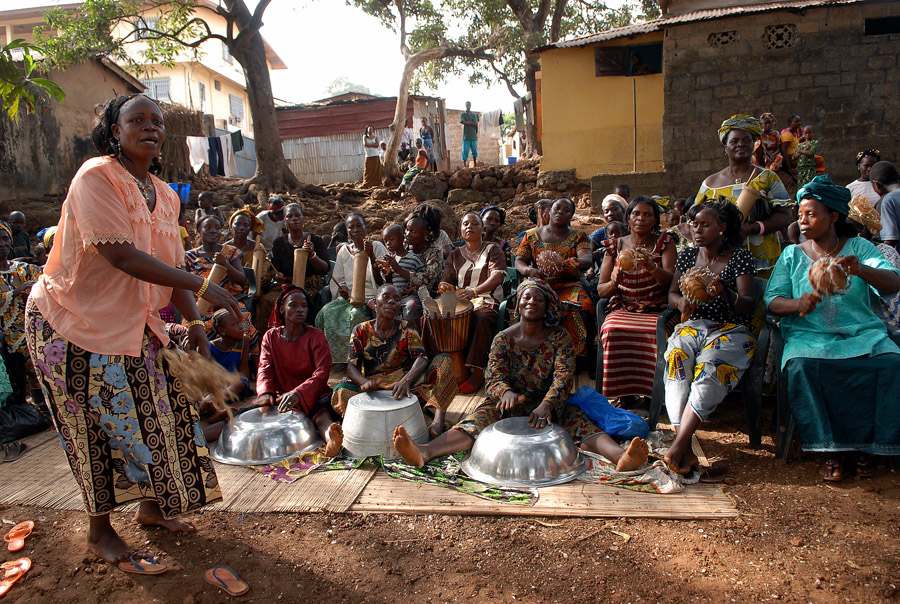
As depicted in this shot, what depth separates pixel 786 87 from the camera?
10.0 metres

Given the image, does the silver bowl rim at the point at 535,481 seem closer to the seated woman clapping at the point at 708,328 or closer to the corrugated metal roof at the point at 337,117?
the seated woman clapping at the point at 708,328

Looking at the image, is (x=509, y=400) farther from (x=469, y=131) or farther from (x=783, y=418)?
(x=469, y=131)

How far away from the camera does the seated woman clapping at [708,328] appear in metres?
3.48

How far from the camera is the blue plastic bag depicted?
369cm

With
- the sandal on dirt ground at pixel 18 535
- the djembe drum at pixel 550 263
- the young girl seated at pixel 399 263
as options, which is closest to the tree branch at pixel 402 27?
the young girl seated at pixel 399 263

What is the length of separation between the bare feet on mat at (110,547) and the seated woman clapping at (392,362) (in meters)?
1.66

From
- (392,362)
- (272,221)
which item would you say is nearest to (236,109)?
(272,221)

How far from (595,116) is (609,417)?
10.5 meters

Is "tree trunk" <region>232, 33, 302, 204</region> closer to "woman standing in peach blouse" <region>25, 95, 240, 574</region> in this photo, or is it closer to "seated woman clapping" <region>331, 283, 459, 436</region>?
"seated woman clapping" <region>331, 283, 459, 436</region>

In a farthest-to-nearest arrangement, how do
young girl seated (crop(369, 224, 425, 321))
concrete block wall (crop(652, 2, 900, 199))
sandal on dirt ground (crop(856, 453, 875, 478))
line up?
concrete block wall (crop(652, 2, 900, 199)) → young girl seated (crop(369, 224, 425, 321)) → sandal on dirt ground (crop(856, 453, 875, 478))

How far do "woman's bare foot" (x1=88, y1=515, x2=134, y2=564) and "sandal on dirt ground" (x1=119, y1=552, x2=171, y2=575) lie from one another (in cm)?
4

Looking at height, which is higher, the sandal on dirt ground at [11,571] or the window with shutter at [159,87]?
the window with shutter at [159,87]

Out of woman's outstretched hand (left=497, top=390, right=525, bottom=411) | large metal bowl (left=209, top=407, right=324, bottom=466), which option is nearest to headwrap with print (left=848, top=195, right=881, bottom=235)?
woman's outstretched hand (left=497, top=390, right=525, bottom=411)

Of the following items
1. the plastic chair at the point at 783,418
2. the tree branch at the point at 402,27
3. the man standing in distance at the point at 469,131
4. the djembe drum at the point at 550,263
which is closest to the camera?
the plastic chair at the point at 783,418
